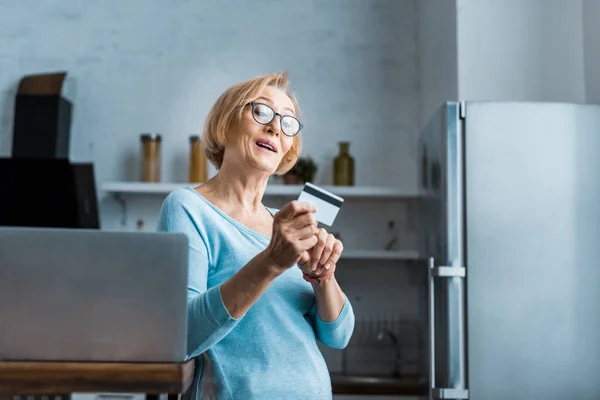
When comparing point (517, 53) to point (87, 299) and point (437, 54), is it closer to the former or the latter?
point (437, 54)

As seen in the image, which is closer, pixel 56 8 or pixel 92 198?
pixel 92 198

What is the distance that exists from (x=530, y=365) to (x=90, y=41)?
2.73 meters

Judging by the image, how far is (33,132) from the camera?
3.40 meters

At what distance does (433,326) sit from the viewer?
249 centimetres

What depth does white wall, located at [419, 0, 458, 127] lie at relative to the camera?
297 cm

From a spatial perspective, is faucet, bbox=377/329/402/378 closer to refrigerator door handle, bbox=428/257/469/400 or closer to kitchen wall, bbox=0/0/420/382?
kitchen wall, bbox=0/0/420/382

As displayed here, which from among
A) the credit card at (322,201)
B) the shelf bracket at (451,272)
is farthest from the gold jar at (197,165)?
the credit card at (322,201)

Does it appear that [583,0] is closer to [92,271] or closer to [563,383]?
[563,383]

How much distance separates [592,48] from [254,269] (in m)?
2.32

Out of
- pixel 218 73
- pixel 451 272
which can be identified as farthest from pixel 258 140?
pixel 218 73

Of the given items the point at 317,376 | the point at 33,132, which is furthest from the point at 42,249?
the point at 33,132

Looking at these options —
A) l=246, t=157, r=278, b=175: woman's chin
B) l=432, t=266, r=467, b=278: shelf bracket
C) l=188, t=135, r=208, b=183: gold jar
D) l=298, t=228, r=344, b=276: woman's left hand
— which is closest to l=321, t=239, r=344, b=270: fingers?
l=298, t=228, r=344, b=276: woman's left hand

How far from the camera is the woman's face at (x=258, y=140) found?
129cm

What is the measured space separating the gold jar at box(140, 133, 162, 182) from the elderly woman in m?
2.08
